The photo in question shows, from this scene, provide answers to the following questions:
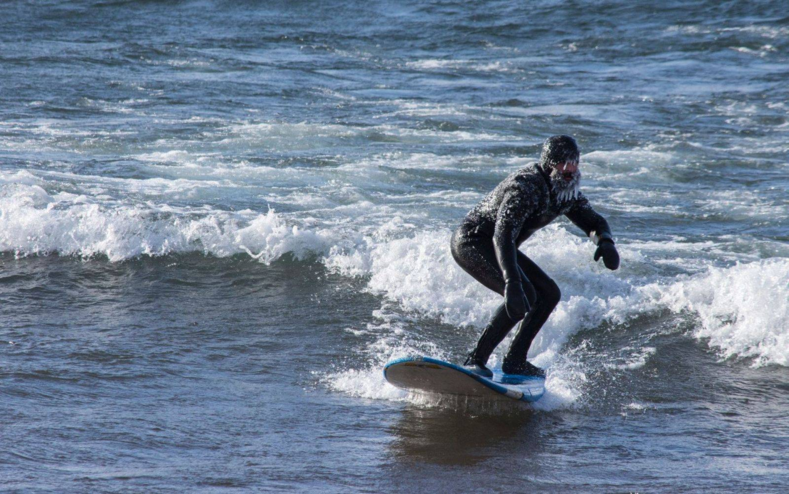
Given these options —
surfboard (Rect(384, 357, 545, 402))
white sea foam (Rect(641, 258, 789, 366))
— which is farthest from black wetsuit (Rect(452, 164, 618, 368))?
white sea foam (Rect(641, 258, 789, 366))

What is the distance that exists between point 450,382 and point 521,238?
100cm

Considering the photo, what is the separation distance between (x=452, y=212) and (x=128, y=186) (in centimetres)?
422

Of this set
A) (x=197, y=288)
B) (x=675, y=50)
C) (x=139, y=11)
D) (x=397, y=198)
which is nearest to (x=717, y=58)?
(x=675, y=50)

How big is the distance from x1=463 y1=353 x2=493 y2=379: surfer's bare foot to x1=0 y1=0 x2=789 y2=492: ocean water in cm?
22

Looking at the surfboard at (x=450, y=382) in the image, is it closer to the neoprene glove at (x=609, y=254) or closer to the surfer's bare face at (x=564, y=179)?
the neoprene glove at (x=609, y=254)

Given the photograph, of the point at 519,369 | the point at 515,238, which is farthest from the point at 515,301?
the point at 519,369

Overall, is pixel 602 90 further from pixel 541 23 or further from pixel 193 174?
pixel 193 174

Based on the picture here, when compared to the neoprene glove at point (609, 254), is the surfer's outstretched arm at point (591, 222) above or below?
above

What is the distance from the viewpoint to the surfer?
17.1ft

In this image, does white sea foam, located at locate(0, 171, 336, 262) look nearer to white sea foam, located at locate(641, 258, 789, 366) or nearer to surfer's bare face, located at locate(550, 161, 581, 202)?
white sea foam, located at locate(641, 258, 789, 366)

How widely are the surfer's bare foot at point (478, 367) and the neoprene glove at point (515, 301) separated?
1.96 feet

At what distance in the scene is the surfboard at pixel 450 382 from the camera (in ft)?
17.0

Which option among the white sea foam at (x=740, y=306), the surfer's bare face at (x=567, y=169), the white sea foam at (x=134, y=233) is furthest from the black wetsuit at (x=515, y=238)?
the white sea foam at (x=134, y=233)

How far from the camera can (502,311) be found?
5527 mm
